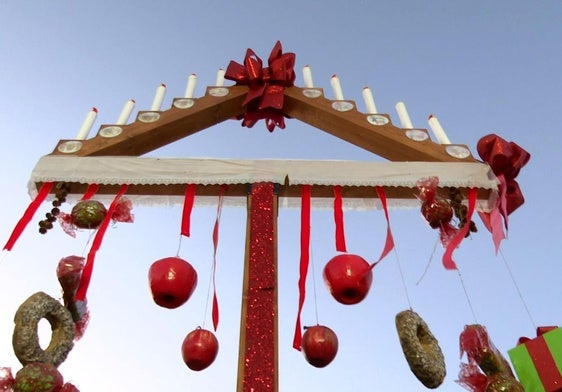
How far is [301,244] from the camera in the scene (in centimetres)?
283

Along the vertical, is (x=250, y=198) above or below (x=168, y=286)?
above

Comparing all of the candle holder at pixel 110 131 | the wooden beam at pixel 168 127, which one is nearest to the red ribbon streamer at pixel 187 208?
the wooden beam at pixel 168 127

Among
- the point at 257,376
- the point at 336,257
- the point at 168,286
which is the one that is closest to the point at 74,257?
the point at 168,286

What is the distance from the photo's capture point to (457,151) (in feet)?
10.7

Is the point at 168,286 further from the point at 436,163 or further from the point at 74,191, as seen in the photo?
the point at 436,163

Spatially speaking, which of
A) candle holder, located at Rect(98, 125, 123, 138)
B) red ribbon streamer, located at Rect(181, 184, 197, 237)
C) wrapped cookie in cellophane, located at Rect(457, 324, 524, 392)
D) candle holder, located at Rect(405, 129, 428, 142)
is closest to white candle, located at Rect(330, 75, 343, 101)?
candle holder, located at Rect(405, 129, 428, 142)

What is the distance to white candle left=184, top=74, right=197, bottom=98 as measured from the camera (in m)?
3.74

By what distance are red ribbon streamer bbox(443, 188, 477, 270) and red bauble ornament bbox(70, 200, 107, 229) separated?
174cm

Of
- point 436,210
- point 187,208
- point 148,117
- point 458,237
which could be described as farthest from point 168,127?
point 458,237

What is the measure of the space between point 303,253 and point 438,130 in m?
1.29

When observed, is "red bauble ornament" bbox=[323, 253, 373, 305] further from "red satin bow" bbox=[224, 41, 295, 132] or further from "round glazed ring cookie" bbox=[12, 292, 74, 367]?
"red satin bow" bbox=[224, 41, 295, 132]

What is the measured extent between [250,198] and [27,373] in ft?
4.42

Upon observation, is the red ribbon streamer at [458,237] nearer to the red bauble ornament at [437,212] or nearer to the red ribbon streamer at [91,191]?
the red bauble ornament at [437,212]

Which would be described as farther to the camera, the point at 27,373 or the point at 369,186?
the point at 369,186
